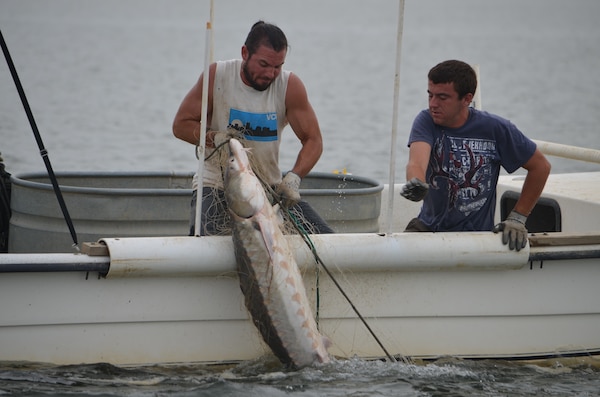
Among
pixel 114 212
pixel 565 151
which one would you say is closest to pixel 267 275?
pixel 114 212

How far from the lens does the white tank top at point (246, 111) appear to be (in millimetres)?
6633

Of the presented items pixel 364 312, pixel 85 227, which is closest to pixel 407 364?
pixel 364 312

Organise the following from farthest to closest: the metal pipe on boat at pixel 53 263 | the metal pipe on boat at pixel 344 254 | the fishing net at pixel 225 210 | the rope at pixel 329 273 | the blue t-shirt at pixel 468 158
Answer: the blue t-shirt at pixel 468 158 < the fishing net at pixel 225 210 < the rope at pixel 329 273 < the metal pipe on boat at pixel 344 254 < the metal pipe on boat at pixel 53 263

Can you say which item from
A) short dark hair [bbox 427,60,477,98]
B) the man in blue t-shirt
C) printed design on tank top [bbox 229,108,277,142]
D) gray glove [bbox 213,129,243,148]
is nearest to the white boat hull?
the man in blue t-shirt

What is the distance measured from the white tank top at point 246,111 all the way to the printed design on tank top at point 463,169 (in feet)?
3.33

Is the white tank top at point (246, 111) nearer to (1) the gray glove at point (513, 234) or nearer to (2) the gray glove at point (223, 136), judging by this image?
(2) the gray glove at point (223, 136)

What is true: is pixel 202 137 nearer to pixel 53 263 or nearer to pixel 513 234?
pixel 53 263

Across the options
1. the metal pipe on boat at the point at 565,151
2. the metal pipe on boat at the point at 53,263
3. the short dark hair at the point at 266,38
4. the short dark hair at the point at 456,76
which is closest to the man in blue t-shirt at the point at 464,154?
the short dark hair at the point at 456,76

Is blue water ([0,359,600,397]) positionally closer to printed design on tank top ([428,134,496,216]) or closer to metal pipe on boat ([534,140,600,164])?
printed design on tank top ([428,134,496,216])

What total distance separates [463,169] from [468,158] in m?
0.07

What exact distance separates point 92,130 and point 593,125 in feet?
45.0

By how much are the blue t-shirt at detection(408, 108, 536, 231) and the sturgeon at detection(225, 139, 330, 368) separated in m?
1.16

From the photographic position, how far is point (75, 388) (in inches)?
241

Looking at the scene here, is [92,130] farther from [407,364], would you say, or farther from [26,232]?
[407,364]
